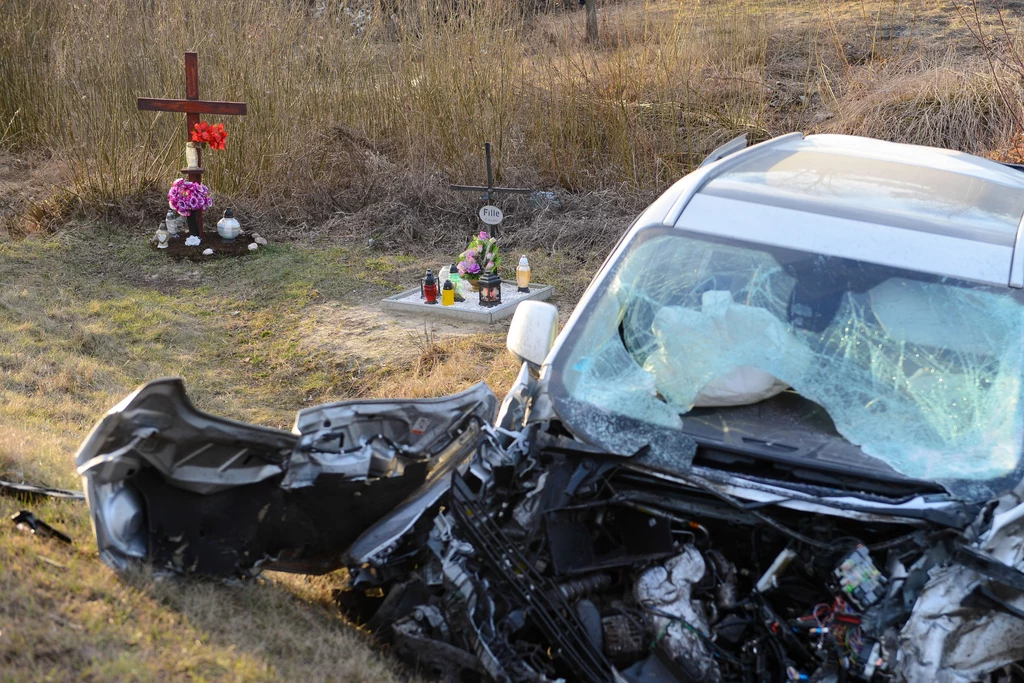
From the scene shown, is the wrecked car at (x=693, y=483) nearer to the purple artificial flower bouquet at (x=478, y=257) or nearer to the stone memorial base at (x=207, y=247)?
the purple artificial flower bouquet at (x=478, y=257)

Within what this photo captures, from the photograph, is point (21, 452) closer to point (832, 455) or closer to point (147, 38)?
point (832, 455)

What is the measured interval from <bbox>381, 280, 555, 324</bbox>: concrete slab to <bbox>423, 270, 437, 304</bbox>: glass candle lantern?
52 millimetres

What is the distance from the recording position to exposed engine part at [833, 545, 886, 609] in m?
2.67

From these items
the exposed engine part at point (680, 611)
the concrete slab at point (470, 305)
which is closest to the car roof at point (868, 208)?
the exposed engine part at point (680, 611)

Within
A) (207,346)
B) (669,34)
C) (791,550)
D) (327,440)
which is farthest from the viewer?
(669,34)

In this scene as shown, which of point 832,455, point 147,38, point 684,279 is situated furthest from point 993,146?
point 147,38

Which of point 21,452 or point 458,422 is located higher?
point 458,422

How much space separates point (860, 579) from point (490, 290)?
5311 millimetres

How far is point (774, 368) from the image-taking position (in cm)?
331

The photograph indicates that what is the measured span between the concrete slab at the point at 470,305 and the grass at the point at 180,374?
0.31 metres

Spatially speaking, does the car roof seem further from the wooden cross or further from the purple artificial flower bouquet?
the wooden cross

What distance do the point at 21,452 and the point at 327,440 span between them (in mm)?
1891

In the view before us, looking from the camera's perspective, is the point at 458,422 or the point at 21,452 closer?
the point at 458,422

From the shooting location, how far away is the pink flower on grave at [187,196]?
9.62 meters
